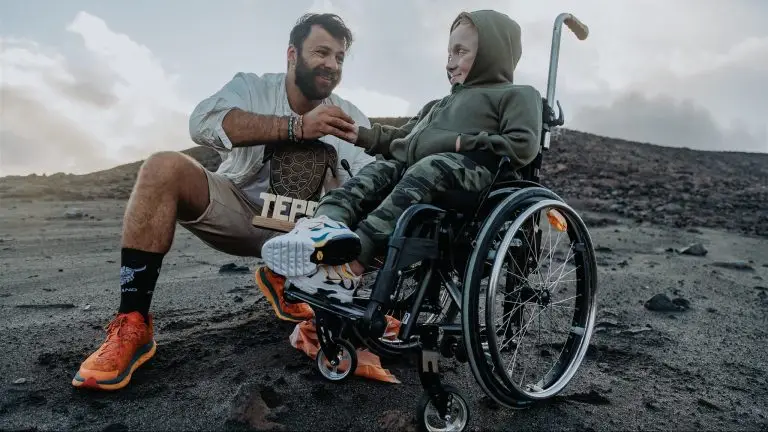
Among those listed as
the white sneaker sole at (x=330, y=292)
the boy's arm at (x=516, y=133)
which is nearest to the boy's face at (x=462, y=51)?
the boy's arm at (x=516, y=133)

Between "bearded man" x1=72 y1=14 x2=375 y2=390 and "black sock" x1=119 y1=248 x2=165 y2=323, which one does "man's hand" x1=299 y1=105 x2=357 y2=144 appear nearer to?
"bearded man" x1=72 y1=14 x2=375 y2=390

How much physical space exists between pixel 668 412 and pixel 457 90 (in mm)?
1705

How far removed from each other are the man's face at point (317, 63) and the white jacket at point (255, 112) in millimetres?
147

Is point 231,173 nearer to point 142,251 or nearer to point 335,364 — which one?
point 142,251

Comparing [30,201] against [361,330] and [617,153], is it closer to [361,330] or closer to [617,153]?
[361,330]

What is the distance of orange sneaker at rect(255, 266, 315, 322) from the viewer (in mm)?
3135

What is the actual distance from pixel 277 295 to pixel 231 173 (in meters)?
0.79

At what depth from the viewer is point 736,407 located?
8.46ft

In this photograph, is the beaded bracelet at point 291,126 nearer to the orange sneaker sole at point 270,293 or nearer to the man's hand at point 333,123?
the man's hand at point 333,123

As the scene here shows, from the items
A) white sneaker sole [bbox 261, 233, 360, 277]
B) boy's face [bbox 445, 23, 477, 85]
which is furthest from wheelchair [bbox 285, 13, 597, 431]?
boy's face [bbox 445, 23, 477, 85]

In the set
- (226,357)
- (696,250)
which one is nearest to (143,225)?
(226,357)

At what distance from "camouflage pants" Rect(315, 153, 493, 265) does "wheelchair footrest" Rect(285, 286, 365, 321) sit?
7.0 inches

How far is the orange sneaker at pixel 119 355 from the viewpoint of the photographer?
2.38 meters

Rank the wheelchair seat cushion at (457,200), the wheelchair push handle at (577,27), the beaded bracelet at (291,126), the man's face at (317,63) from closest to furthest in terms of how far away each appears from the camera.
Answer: the wheelchair seat cushion at (457,200) < the beaded bracelet at (291,126) < the wheelchair push handle at (577,27) < the man's face at (317,63)
